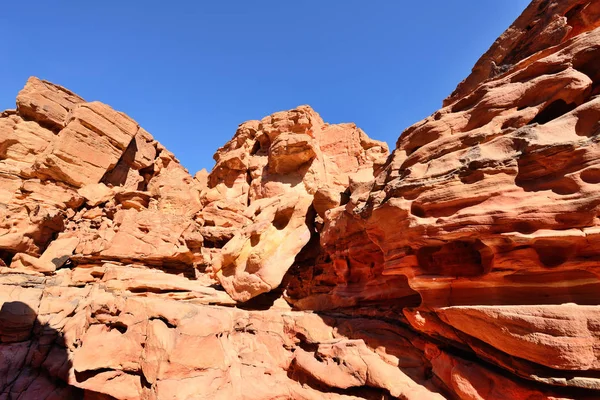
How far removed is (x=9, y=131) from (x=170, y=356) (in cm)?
1815

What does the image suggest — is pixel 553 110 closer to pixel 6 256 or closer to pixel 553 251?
pixel 553 251

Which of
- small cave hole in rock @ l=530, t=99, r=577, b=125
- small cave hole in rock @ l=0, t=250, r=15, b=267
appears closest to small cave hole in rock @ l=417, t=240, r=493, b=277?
small cave hole in rock @ l=530, t=99, r=577, b=125

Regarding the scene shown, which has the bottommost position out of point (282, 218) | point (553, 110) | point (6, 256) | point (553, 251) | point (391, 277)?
point (6, 256)

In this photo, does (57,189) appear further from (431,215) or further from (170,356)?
(431,215)

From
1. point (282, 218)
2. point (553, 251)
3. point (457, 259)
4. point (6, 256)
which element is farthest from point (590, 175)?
point (6, 256)

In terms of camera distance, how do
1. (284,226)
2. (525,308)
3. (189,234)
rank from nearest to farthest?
(525,308), (284,226), (189,234)

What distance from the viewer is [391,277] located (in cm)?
695

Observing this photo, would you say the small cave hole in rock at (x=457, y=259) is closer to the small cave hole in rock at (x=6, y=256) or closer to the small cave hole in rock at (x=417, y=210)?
the small cave hole in rock at (x=417, y=210)

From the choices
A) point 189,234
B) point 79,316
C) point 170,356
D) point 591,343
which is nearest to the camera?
point 591,343

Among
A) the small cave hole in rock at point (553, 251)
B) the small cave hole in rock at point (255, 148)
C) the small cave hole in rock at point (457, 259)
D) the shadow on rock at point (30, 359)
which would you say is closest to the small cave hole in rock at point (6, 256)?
the shadow on rock at point (30, 359)

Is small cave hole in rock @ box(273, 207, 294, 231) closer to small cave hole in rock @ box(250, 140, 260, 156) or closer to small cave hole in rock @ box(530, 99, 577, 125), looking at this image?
small cave hole in rock @ box(530, 99, 577, 125)

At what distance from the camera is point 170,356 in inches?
223

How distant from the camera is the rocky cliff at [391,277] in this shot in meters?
3.73

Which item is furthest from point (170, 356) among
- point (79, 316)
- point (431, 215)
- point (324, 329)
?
point (431, 215)
